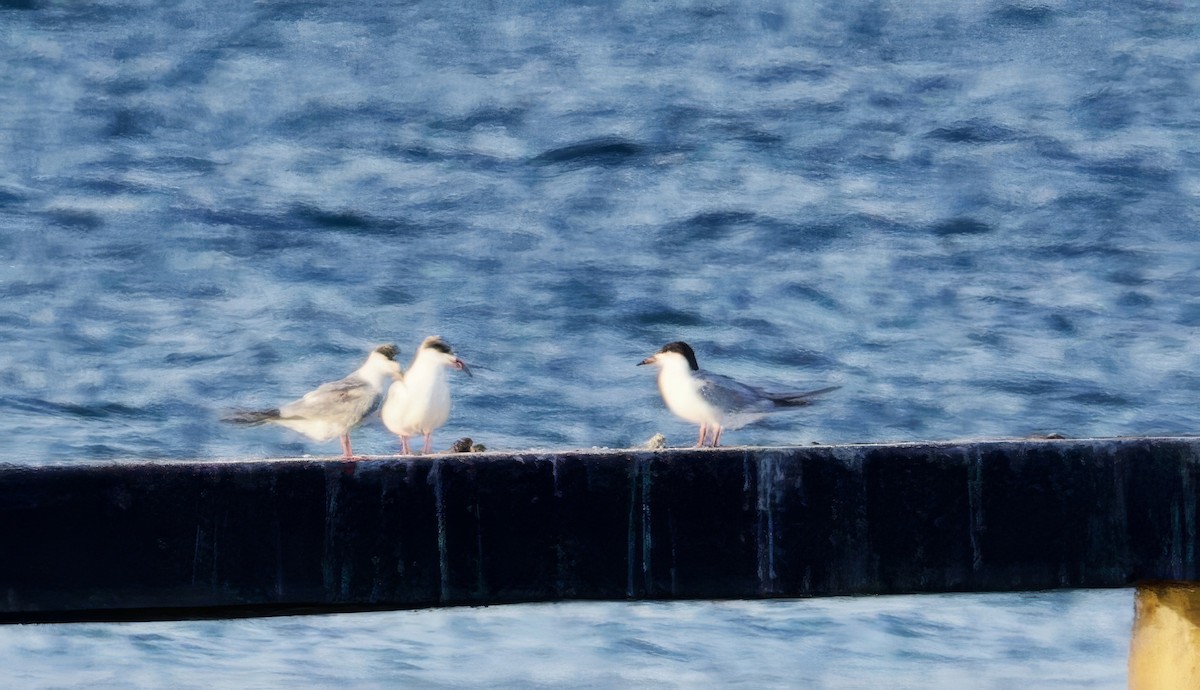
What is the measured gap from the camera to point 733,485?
225 inches

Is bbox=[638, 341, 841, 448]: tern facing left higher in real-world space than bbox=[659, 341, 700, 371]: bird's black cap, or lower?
lower

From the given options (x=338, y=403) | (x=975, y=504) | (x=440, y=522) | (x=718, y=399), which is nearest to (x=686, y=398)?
(x=718, y=399)

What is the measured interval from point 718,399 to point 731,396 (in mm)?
68

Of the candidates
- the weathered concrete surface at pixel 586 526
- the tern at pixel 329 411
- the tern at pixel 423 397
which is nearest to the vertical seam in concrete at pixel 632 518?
the weathered concrete surface at pixel 586 526

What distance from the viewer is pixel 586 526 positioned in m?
5.64

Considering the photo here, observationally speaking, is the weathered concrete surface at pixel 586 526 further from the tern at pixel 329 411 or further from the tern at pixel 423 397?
the tern at pixel 329 411

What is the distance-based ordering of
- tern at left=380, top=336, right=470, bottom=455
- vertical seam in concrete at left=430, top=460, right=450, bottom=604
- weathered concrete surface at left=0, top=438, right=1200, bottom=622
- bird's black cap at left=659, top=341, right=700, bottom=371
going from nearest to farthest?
weathered concrete surface at left=0, top=438, right=1200, bottom=622, vertical seam in concrete at left=430, top=460, right=450, bottom=604, tern at left=380, top=336, right=470, bottom=455, bird's black cap at left=659, top=341, right=700, bottom=371

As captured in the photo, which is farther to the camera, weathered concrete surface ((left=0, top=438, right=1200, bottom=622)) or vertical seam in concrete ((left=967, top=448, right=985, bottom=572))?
vertical seam in concrete ((left=967, top=448, right=985, bottom=572))

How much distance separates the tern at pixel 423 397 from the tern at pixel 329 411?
133mm

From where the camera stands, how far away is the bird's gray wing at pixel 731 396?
351 inches

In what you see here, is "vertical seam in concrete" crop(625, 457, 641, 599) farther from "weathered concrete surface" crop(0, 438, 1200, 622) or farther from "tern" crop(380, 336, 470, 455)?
"tern" crop(380, 336, 470, 455)

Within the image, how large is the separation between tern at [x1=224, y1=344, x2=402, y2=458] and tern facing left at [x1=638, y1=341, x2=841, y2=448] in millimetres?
1582

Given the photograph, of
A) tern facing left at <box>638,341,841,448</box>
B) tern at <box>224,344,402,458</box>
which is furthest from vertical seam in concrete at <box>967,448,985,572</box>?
tern at <box>224,344,402,458</box>

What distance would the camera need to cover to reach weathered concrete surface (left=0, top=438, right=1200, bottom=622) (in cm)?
551
